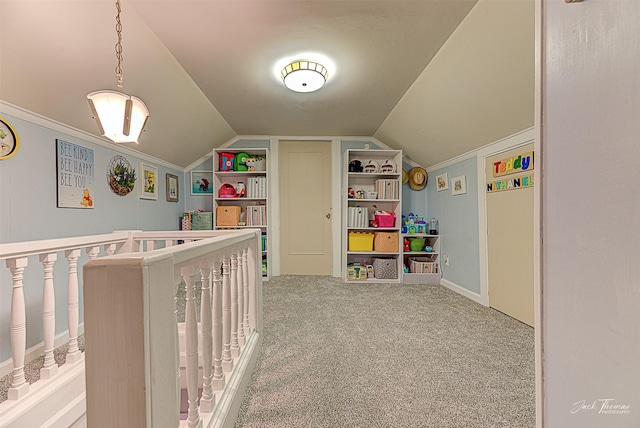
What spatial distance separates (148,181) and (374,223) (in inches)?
111

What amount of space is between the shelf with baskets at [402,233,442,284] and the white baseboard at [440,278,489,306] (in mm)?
109

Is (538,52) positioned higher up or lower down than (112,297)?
higher up

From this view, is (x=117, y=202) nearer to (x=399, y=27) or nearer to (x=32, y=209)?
(x=32, y=209)

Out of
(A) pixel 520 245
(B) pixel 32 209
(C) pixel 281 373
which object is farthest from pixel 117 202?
(A) pixel 520 245

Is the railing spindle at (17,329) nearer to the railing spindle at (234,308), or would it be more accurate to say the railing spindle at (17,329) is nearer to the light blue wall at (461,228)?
the railing spindle at (234,308)

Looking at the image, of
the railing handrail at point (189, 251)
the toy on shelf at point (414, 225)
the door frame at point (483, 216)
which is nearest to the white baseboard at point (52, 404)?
the railing handrail at point (189, 251)

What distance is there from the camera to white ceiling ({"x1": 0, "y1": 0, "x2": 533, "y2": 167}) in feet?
4.63

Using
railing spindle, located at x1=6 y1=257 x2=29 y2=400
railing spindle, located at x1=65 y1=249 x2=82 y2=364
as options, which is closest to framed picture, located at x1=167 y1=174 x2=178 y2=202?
railing spindle, located at x1=65 y1=249 x2=82 y2=364

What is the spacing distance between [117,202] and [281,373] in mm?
2220

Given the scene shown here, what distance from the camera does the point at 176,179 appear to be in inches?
136

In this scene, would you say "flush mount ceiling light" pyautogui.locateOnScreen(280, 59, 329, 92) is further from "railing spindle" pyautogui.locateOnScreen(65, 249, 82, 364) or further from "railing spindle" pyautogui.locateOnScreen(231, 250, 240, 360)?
"railing spindle" pyautogui.locateOnScreen(65, 249, 82, 364)

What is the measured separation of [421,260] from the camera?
341cm

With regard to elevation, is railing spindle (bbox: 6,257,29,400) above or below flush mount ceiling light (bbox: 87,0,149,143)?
below

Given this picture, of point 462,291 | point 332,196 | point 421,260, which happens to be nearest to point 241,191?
point 332,196
